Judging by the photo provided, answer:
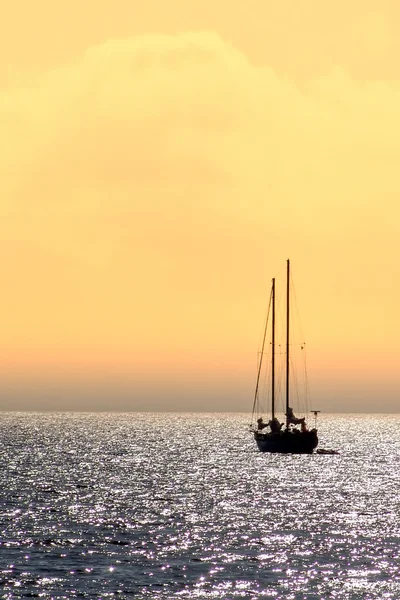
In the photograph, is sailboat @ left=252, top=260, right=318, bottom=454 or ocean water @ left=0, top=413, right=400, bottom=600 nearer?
ocean water @ left=0, top=413, right=400, bottom=600

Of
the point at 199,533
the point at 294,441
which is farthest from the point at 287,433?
the point at 199,533

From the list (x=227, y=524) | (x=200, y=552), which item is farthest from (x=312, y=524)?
(x=200, y=552)

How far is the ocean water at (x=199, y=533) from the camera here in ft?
149

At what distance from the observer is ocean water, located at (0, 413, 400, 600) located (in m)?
45.4

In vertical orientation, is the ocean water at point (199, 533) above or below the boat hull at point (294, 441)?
below

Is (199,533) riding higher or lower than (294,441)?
lower

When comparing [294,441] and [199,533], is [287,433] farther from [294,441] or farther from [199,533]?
[199,533]

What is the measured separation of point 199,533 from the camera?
61719 millimetres

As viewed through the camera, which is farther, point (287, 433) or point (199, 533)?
point (287, 433)

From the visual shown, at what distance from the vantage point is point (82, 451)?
554ft

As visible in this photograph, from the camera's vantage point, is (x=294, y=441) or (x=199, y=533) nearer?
(x=199, y=533)

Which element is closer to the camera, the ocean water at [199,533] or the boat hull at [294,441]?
the ocean water at [199,533]

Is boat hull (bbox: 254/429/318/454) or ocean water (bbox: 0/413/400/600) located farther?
boat hull (bbox: 254/429/318/454)

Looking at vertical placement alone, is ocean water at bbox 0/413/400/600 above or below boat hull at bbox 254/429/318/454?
below
